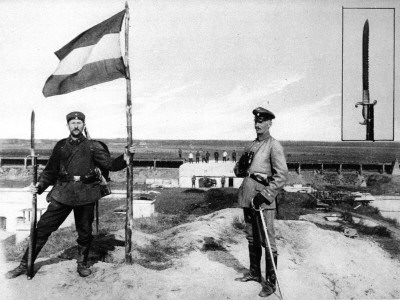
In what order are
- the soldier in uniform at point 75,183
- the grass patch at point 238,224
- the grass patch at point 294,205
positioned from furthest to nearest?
1. the grass patch at point 294,205
2. the grass patch at point 238,224
3. the soldier in uniform at point 75,183

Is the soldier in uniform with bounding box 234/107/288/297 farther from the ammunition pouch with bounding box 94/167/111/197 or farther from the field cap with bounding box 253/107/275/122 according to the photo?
the ammunition pouch with bounding box 94/167/111/197

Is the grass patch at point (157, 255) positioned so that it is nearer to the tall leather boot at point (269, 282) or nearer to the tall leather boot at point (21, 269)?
the tall leather boot at point (21, 269)

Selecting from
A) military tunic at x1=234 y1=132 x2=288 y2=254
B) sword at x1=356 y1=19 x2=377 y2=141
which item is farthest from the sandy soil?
sword at x1=356 y1=19 x2=377 y2=141

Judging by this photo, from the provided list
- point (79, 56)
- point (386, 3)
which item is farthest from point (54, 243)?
point (386, 3)

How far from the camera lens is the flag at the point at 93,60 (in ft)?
17.2

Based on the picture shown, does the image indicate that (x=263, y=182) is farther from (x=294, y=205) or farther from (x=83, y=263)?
(x=294, y=205)

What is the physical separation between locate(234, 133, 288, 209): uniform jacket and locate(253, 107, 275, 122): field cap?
8.7 inches

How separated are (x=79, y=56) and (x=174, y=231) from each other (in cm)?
577

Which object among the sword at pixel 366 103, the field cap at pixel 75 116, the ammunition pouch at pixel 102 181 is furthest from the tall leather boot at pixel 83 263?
the sword at pixel 366 103

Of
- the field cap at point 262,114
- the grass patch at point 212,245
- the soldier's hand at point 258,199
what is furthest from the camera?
the grass patch at point 212,245

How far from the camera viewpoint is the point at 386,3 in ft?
22.9

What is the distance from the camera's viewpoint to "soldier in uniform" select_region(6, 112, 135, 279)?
4942 millimetres

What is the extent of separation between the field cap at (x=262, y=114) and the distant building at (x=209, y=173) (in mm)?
27932

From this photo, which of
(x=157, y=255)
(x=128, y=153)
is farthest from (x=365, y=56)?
(x=157, y=255)
